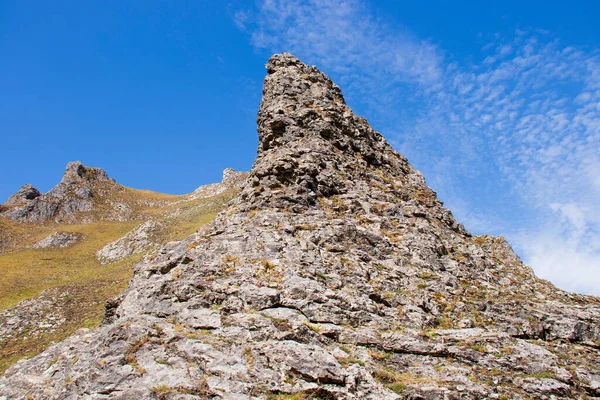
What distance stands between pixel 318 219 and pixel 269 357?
8850 mm

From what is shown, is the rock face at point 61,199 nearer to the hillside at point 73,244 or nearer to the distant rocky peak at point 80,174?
the distant rocky peak at point 80,174

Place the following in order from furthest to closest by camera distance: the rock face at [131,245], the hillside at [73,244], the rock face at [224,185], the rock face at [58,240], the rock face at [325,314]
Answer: the rock face at [224,185] → the rock face at [58,240] → the rock face at [131,245] → the hillside at [73,244] → the rock face at [325,314]

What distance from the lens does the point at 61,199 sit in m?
114

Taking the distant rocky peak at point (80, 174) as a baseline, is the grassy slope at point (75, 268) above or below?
below

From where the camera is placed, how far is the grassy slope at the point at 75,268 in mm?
39219

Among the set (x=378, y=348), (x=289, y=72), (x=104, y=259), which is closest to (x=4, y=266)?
(x=104, y=259)

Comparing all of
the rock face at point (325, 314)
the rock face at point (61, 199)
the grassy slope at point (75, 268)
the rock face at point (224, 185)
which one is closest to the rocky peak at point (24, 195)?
the rock face at point (61, 199)

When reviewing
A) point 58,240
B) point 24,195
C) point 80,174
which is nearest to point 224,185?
point 58,240

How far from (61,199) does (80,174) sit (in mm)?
12914

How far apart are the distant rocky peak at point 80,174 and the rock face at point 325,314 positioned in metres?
117

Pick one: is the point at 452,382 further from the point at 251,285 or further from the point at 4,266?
the point at 4,266

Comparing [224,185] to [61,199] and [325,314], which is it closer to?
[61,199]

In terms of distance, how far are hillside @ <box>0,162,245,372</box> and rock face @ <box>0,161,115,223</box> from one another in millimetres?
246

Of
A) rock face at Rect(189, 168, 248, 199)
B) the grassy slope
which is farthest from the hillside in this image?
rock face at Rect(189, 168, 248, 199)
